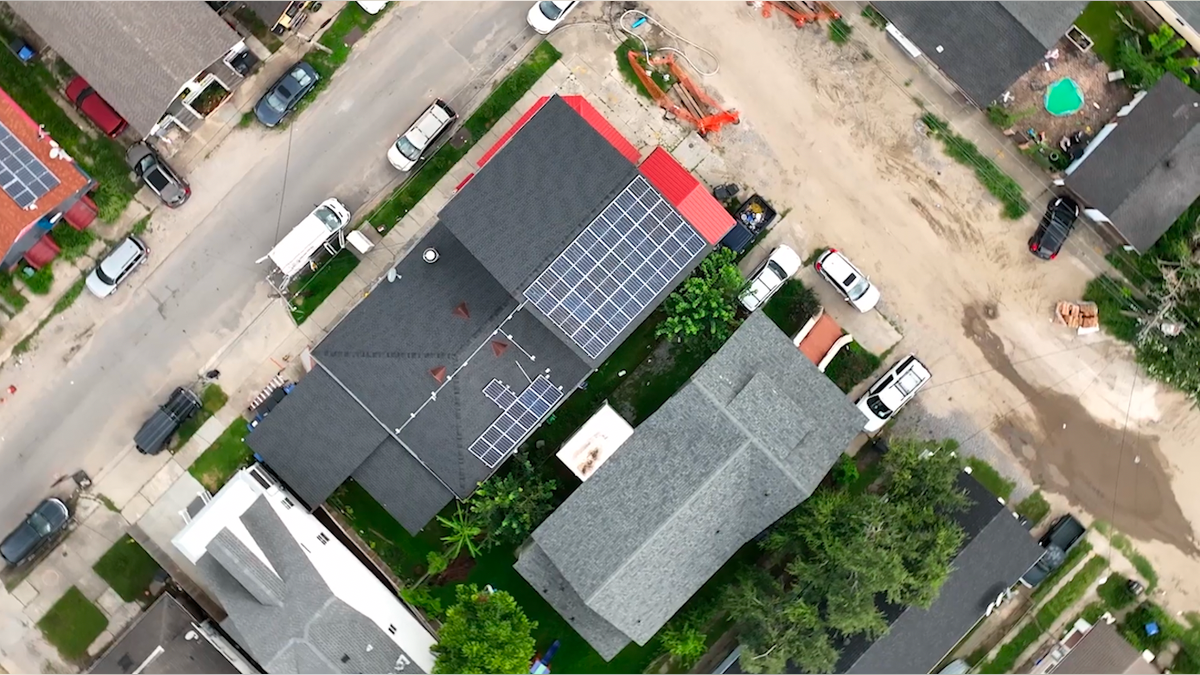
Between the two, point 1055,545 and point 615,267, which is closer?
point 615,267

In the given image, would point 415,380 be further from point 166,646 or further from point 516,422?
point 166,646

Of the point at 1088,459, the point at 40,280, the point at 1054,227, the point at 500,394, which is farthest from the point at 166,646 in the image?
the point at 1054,227

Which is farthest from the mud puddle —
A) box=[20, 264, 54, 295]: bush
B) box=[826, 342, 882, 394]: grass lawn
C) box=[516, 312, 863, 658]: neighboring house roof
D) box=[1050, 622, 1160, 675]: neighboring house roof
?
box=[20, 264, 54, 295]: bush

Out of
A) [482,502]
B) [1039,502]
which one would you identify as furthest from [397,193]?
[1039,502]

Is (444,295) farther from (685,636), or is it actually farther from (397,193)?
(685,636)

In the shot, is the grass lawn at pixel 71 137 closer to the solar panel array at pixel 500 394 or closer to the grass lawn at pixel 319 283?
the grass lawn at pixel 319 283

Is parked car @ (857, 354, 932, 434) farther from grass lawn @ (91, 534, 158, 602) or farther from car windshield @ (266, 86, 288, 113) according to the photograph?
grass lawn @ (91, 534, 158, 602)
